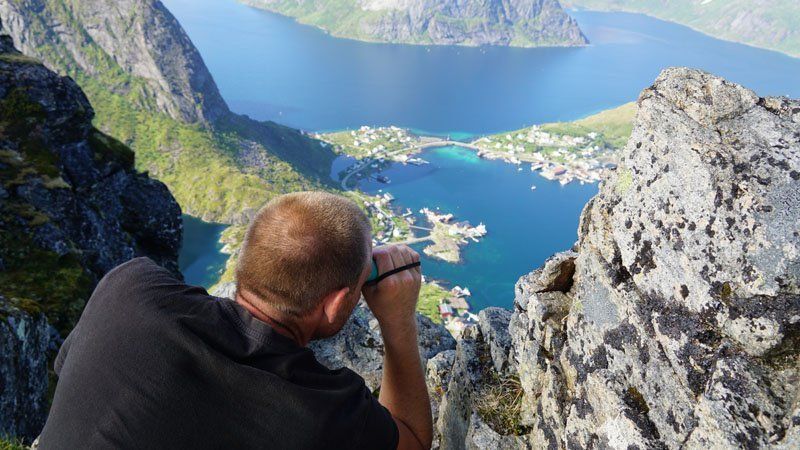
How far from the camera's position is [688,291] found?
4.65m

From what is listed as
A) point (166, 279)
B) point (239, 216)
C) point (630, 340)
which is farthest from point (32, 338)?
point (239, 216)

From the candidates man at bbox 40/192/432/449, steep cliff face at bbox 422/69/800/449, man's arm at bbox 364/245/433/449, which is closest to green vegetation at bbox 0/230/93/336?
man at bbox 40/192/432/449

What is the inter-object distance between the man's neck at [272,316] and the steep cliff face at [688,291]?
3.26 metres

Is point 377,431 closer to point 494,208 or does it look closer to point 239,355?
point 239,355

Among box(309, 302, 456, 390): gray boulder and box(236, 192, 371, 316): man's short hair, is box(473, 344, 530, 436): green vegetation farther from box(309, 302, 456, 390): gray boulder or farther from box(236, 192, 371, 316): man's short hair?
box(309, 302, 456, 390): gray boulder

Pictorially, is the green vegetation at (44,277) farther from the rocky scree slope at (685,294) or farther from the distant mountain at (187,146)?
the distant mountain at (187,146)

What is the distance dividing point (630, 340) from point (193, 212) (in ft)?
533

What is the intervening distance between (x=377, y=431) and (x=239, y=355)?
1.30 metres

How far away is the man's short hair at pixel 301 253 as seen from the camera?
12.5ft

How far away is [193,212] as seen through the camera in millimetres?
153625

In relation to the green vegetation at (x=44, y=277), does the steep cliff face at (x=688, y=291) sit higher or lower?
higher

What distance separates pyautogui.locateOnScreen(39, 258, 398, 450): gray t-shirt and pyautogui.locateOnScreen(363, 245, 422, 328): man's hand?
1.09 m

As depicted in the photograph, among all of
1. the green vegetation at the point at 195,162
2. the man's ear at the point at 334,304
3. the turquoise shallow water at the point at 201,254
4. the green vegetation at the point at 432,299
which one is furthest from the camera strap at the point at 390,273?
the green vegetation at the point at 195,162

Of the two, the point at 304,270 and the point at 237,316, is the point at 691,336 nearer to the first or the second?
the point at 304,270
